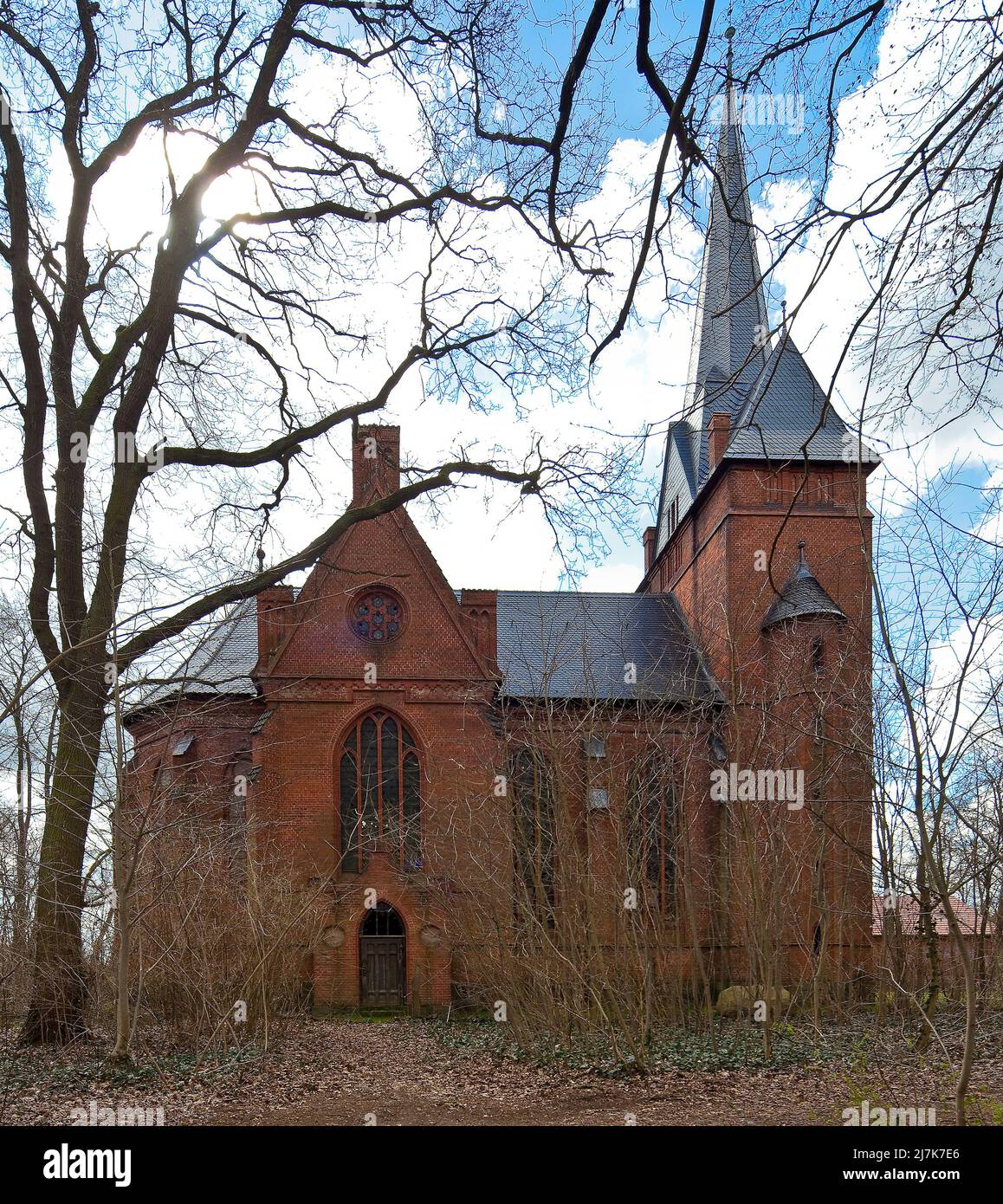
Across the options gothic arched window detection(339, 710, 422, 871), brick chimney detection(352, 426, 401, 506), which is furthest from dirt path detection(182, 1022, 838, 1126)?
brick chimney detection(352, 426, 401, 506)

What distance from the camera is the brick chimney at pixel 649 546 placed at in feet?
117

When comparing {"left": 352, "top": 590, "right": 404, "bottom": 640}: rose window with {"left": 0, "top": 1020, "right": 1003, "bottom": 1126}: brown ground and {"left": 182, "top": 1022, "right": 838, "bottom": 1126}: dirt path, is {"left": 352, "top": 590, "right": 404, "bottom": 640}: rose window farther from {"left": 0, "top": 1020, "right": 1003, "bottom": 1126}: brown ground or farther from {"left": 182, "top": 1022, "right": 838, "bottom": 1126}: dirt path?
{"left": 0, "top": 1020, "right": 1003, "bottom": 1126}: brown ground

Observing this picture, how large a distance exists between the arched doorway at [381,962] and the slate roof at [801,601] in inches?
429

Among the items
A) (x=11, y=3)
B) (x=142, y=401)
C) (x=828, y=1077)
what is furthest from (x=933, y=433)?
(x=11, y=3)

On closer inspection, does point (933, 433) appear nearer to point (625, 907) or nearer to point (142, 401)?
point (625, 907)

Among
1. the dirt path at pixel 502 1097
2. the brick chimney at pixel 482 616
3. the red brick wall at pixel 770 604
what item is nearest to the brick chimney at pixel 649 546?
the red brick wall at pixel 770 604

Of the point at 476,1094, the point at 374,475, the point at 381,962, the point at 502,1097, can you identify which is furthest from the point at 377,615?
the point at 502,1097

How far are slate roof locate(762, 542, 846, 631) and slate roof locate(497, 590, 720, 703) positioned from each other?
2.07 m

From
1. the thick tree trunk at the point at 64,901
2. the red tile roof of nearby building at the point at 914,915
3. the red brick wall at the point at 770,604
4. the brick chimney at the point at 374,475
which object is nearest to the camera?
the thick tree trunk at the point at 64,901

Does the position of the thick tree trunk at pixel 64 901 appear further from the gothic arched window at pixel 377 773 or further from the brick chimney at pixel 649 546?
the brick chimney at pixel 649 546

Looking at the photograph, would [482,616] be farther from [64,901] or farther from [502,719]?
[64,901]

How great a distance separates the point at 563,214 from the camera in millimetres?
5328

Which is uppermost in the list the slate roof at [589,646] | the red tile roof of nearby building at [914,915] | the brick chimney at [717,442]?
the brick chimney at [717,442]

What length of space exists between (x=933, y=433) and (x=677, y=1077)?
1015 cm
